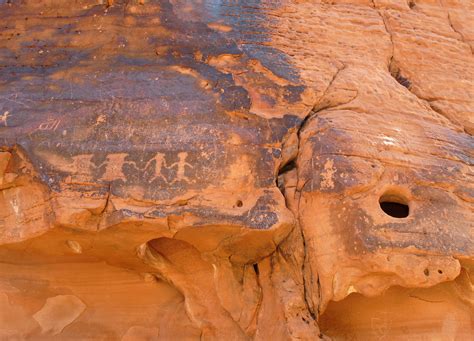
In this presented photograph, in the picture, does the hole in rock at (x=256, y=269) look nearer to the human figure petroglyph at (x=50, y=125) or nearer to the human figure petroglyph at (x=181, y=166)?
the human figure petroglyph at (x=181, y=166)

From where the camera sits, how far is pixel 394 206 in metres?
3.46

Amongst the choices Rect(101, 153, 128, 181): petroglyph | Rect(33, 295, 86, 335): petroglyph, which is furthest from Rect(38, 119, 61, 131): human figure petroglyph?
Rect(33, 295, 86, 335): petroglyph

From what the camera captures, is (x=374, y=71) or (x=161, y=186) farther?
(x=374, y=71)

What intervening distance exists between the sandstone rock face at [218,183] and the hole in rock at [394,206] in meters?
0.02

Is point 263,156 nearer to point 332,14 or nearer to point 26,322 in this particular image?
point 332,14

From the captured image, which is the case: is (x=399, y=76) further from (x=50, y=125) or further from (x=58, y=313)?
(x=58, y=313)

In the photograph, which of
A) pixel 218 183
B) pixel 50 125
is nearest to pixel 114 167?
pixel 50 125

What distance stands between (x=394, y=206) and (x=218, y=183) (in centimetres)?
134

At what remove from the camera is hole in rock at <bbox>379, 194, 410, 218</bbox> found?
334 centimetres

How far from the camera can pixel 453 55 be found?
179 inches

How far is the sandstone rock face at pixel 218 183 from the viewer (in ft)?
10.3

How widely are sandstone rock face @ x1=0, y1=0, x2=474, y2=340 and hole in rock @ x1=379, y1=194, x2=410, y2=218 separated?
0.06 ft

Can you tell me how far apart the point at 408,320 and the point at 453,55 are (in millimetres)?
2660

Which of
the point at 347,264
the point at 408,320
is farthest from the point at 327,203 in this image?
the point at 408,320
